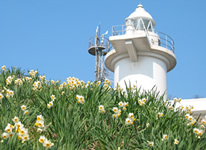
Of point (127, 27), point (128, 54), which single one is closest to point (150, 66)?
point (128, 54)

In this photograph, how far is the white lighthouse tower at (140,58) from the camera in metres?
16.8

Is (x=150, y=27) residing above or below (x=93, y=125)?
above

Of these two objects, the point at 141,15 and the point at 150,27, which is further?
the point at 150,27

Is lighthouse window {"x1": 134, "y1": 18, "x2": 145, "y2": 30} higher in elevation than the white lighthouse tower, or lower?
higher

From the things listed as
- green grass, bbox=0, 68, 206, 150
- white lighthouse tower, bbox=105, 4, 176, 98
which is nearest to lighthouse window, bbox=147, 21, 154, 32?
white lighthouse tower, bbox=105, 4, 176, 98

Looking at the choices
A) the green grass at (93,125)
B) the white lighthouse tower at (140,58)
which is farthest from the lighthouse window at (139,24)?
the green grass at (93,125)

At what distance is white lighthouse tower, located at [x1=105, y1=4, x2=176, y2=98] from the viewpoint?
1682 cm

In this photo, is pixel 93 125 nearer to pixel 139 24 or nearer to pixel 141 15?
pixel 139 24

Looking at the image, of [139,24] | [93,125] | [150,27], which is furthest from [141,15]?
[93,125]

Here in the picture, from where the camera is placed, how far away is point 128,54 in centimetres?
1742

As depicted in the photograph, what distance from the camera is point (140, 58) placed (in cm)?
1767

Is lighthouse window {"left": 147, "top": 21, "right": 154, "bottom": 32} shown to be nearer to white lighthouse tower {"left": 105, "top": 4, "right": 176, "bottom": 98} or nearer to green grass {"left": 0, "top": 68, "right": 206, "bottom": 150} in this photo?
white lighthouse tower {"left": 105, "top": 4, "right": 176, "bottom": 98}

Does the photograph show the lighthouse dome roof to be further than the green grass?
Yes

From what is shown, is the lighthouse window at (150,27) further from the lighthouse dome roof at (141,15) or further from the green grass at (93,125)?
the green grass at (93,125)
